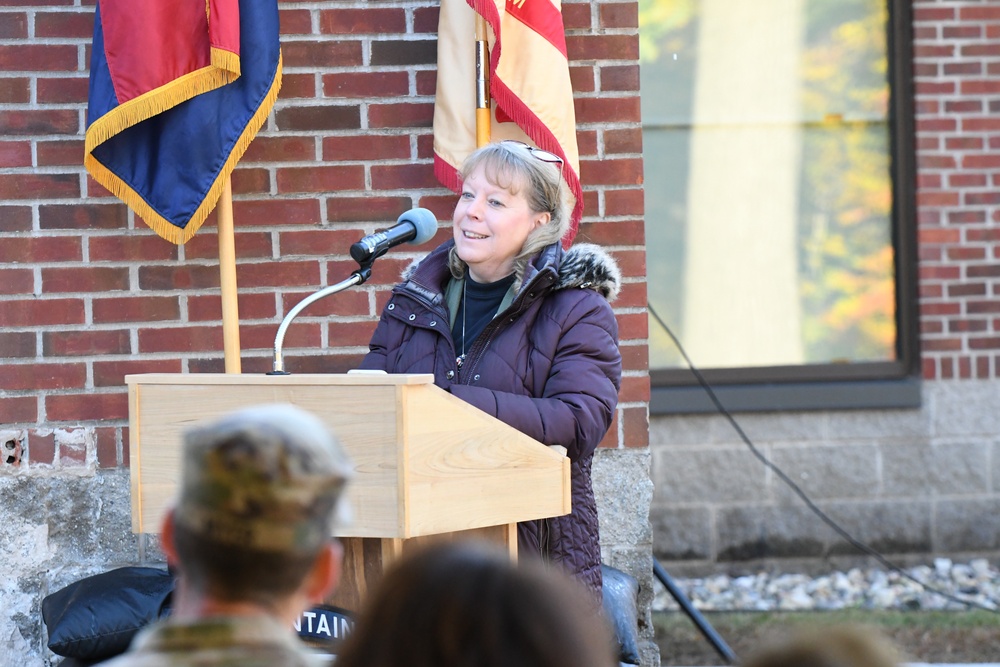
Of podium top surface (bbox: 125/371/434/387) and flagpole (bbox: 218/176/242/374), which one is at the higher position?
flagpole (bbox: 218/176/242/374)

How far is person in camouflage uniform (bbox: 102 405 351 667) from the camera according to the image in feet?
3.74

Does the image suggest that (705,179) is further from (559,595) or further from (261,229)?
(559,595)

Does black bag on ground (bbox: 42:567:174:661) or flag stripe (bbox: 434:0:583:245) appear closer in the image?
black bag on ground (bbox: 42:567:174:661)

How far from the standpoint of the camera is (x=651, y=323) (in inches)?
236

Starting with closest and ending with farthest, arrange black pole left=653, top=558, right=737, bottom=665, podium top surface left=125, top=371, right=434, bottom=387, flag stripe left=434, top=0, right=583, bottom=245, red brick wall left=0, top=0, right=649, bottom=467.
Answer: podium top surface left=125, top=371, right=434, bottom=387 → flag stripe left=434, top=0, right=583, bottom=245 → red brick wall left=0, top=0, right=649, bottom=467 → black pole left=653, top=558, right=737, bottom=665

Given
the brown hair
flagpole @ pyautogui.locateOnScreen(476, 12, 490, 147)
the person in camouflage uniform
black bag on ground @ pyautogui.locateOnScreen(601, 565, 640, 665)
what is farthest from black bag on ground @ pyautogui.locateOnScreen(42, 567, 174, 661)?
the brown hair

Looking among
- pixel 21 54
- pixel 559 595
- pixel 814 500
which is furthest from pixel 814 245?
pixel 559 595

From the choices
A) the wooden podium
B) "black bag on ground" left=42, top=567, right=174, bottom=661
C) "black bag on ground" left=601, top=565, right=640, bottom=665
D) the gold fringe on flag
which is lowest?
"black bag on ground" left=601, top=565, right=640, bottom=665

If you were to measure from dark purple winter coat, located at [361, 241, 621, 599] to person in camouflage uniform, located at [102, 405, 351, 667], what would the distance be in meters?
1.67

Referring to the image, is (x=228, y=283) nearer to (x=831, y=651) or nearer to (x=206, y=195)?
(x=206, y=195)

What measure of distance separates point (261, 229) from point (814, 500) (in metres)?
3.19

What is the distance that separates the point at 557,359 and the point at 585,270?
24 centimetres

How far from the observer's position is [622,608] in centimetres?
360

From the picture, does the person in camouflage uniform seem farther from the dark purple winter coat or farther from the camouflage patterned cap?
the dark purple winter coat
